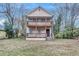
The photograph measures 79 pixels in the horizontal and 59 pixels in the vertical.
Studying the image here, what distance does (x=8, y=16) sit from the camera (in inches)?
153

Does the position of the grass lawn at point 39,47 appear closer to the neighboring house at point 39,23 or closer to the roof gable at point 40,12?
the neighboring house at point 39,23

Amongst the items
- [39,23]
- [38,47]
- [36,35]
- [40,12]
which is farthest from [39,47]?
[40,12]

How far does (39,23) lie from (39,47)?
28 centimetres

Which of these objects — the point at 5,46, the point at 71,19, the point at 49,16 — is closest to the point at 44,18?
the point at 49,16

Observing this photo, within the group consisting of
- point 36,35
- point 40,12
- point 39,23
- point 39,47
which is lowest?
point 39,47

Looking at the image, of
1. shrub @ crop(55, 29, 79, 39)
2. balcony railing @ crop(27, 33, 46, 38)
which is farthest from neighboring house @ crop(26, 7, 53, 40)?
shrub @ crop(55, 29, 79, 39)

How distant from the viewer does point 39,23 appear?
3867mm

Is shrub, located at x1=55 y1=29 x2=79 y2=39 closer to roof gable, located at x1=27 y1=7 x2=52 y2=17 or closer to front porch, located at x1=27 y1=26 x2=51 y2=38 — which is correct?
front porch, located at x1=27 y1=26 x2=51 y2=38

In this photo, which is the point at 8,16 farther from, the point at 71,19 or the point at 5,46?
the point at 71,19

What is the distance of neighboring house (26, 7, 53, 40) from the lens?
3859mm

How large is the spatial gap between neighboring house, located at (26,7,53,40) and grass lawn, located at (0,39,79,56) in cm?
10

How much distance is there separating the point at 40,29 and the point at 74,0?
52cm

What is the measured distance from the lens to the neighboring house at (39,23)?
3859mm

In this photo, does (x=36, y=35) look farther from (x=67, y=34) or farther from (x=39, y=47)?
(x=67, y=34)
